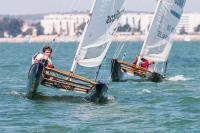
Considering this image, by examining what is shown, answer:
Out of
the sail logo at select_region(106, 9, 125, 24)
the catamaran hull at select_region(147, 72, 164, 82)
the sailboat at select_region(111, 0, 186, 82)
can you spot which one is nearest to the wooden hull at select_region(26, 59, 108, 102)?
the sail logo at select_region(106, 9, 125, 24)

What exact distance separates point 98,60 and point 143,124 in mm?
6569

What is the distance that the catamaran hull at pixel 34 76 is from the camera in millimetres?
30141

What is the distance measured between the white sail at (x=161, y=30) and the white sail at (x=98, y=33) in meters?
11.3

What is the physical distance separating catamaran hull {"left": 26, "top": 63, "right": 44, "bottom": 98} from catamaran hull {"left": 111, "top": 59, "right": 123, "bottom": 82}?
32.9 feet

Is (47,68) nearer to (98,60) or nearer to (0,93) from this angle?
(98,60)

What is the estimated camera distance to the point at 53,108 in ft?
95.2

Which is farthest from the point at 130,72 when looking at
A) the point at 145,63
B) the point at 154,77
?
the point at 145,63

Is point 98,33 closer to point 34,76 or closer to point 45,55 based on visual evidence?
point 45,55

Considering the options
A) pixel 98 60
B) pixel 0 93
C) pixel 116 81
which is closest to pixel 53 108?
pixel 98 60

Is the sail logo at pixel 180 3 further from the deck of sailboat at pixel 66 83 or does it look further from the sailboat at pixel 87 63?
the deck of sailboat at pixel 66 83

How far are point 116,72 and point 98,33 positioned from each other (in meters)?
10.1

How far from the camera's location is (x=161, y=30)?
4462 cm

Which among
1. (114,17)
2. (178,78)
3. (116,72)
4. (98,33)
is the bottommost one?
(178,78)

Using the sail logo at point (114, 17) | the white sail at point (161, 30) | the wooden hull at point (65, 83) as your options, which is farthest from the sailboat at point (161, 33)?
the wooden hull at point (65, 83)
